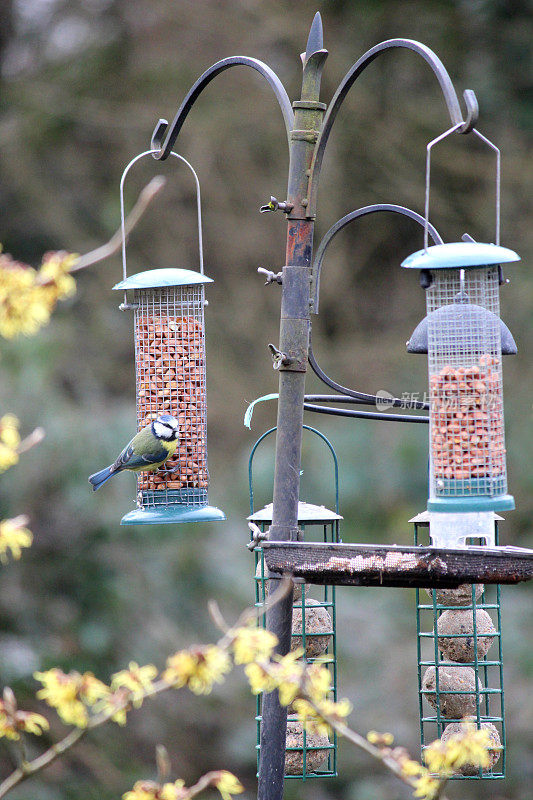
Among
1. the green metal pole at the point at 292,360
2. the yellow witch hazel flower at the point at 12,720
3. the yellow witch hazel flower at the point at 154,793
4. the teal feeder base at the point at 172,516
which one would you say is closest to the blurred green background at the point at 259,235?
the teal feeder base at the point at 172,516

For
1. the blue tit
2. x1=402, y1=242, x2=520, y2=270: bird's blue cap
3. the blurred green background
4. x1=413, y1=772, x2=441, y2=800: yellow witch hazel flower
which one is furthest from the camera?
the blurred green background

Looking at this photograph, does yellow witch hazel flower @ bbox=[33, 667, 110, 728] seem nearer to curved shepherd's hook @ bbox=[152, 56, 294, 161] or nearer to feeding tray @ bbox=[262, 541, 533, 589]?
feeding tray @ bbox=[262, 541, 533, 589]

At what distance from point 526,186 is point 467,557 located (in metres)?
6.20

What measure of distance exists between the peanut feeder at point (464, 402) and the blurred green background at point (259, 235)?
14.7 feet

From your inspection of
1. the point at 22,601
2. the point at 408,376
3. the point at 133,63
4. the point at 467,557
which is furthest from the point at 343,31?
the point at 467,557

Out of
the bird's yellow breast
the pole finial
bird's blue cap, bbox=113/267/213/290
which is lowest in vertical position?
the bird's yellow breast

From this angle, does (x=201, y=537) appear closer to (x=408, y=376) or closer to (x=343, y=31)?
(x=408, y=376)

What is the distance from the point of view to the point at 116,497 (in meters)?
6.96

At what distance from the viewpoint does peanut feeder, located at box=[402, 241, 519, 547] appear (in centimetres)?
303

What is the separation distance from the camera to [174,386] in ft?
13.0

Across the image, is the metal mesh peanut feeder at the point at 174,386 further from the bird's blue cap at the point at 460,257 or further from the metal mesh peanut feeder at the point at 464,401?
the bird's blue cap at the point at 460,257

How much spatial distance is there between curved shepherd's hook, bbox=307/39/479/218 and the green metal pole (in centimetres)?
2

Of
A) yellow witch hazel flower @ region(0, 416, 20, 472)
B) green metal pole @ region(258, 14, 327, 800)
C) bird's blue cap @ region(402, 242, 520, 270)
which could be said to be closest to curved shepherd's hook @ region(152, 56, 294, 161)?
green metal pole @ region(258, 14, 327, 800)

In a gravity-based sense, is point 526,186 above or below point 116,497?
above
